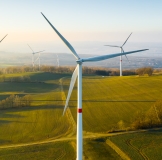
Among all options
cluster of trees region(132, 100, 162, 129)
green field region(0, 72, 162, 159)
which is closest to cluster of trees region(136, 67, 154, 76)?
green field region(0, 72, 162, 159)

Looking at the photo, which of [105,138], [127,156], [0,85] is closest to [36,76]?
[0,85]

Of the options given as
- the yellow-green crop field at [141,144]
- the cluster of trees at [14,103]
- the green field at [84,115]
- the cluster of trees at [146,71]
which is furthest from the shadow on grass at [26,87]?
the yellow-green crop field at [141,144]

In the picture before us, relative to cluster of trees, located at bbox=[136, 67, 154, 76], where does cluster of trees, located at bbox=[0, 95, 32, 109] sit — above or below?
below

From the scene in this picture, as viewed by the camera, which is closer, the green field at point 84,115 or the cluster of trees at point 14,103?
the green field at point 84,115

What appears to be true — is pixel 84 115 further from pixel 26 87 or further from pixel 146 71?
pixel 146 71

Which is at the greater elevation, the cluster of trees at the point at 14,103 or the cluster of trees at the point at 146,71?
the cluster of trees at the point at 146,71

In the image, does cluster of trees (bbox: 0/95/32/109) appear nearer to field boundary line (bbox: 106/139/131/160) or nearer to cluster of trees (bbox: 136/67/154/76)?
field boundary line (bbox: 106/139/131/160)

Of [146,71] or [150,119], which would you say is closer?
[150,119]

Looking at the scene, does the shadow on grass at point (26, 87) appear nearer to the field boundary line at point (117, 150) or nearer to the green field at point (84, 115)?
the green field at point (84, 115)

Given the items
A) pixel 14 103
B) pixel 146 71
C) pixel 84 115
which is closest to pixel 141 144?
pixel 84 115
